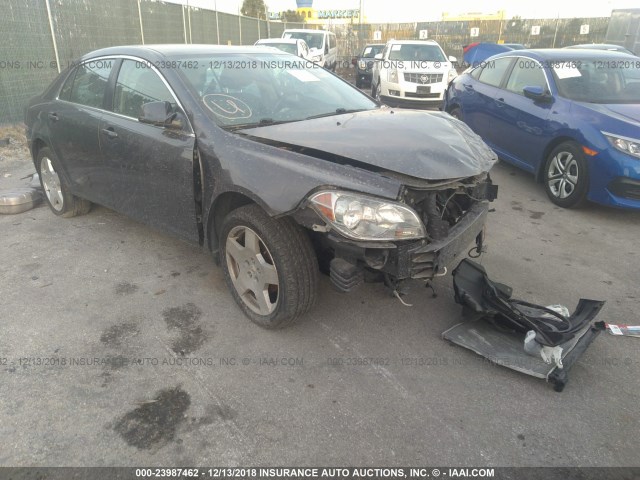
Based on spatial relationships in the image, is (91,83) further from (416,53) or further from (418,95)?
(416,53)

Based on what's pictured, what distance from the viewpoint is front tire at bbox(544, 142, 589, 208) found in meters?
5.17

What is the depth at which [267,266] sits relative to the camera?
2.96 meters

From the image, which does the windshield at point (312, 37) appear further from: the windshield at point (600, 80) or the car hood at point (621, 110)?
the car hood at point (621, 110)

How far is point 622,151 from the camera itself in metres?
4.79

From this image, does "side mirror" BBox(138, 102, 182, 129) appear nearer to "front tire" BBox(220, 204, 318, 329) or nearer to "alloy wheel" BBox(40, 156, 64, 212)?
"front tire" BBox(220, 204, 318, 329)

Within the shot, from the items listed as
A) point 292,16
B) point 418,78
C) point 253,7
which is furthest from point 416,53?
point 292,16

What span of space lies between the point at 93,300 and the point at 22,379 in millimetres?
895

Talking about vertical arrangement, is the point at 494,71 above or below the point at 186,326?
above

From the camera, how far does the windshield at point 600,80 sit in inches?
216

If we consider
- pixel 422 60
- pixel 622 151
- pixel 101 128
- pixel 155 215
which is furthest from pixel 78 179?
pixel 422 60

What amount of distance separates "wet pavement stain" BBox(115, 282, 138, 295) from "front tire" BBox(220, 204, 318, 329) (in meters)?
0.85

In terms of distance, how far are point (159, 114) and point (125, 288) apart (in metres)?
1.39

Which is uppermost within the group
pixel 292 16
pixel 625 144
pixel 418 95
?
pixel 292 16

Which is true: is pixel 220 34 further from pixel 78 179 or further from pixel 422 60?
pixel 78 179
